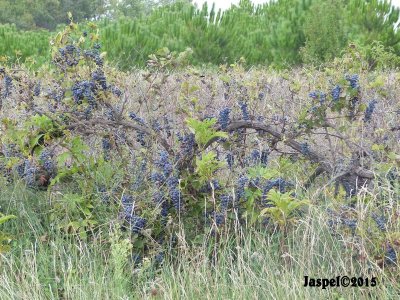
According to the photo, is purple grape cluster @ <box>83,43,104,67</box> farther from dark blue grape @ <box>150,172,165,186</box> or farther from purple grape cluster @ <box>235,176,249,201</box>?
purple grape cluster @ <box>235,176,249,201</box>

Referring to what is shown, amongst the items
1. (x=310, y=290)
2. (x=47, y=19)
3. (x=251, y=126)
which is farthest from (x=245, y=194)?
(x=47, y=19)

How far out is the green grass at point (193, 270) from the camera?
2.60 metres

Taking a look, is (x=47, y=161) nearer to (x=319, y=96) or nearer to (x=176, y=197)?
(x=176, y=197)

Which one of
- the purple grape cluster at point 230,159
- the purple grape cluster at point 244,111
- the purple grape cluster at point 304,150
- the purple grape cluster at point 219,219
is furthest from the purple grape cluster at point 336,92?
the purple grape cluster at point 219,219

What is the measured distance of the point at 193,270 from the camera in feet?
9.48

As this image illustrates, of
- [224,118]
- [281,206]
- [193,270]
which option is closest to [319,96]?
[224,118]

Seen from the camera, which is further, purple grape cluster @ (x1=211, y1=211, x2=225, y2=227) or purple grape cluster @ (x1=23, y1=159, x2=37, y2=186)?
purple grape cluster @ (x1=23, y1=159, x2=37, y2=186)

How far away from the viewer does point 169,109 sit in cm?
444

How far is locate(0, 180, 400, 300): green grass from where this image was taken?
2.60 metres

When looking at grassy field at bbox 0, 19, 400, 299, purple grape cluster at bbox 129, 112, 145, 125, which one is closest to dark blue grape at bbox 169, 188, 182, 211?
grassy field at bbox 0, 19, 400, 299

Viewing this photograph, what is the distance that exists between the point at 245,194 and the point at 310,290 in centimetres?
66

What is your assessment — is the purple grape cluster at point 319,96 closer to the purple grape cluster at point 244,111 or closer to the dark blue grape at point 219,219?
the purple grape cluster at point 244,111

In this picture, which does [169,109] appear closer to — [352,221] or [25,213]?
[25,213]

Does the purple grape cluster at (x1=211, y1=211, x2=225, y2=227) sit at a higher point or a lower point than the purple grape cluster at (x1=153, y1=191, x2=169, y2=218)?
lower
